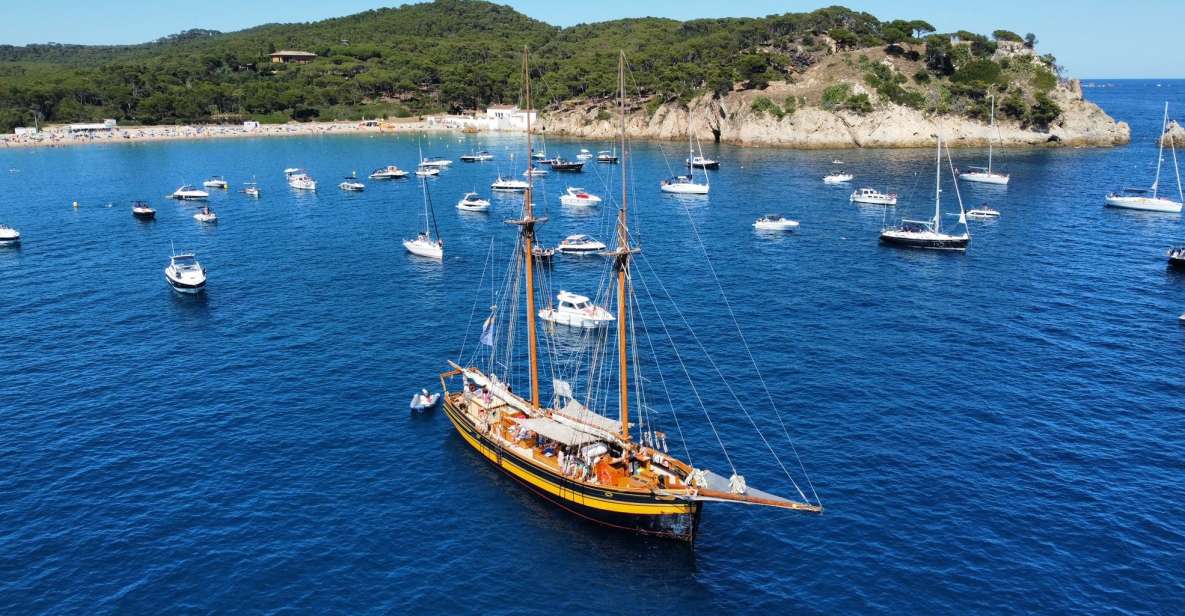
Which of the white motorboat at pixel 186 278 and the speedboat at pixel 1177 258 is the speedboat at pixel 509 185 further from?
the speedboat at pixel 1177 258

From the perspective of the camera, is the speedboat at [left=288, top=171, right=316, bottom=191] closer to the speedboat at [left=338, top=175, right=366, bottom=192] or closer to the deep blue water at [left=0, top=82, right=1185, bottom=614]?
the speedboat at [left=338, top=175, right=366, bottom=192]

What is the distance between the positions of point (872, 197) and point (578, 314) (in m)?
90.2

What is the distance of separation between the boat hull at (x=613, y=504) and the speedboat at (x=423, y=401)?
48.2 ft

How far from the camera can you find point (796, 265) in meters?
113

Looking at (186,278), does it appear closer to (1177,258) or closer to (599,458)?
(599,458)

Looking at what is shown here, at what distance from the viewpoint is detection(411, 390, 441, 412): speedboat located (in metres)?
68.2

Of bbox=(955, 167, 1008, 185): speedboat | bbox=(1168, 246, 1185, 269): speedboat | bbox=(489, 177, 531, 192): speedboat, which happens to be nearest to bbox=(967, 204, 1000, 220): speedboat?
bbox=(1168, 246, 1185, 269): speedboat

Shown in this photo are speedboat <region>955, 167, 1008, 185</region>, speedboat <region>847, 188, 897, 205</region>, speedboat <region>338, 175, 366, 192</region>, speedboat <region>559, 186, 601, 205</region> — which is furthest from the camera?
speedboat <region>338, 175, 366, 192</region>

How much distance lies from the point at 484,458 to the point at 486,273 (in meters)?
55.5

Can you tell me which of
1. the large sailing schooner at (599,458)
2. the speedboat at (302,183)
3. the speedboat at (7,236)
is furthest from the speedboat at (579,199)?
the large sailing schooner at (599,458)

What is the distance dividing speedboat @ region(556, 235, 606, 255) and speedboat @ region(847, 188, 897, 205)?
202 feet

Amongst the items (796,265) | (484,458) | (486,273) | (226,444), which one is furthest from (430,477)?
(796,265)

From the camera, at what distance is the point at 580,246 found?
395ft

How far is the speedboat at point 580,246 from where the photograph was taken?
Result: 121 meters
